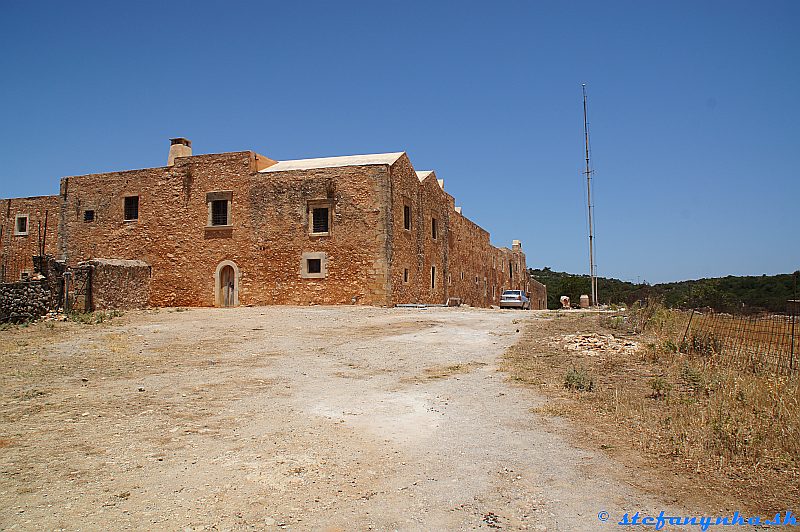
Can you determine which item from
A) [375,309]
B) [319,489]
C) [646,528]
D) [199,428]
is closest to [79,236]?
[375,309]

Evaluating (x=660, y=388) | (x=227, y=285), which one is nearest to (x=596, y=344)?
(x=660, y=388)

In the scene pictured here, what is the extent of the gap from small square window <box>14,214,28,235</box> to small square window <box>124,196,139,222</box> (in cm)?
820

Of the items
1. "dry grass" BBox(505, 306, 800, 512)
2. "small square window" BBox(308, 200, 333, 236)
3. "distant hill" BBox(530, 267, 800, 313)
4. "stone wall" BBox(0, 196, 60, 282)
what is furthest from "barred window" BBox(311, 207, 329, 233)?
"stone wall" BBox(0, 196, 60, 282)

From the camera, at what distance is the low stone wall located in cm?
1562

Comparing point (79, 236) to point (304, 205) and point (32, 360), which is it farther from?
point (32, 360)

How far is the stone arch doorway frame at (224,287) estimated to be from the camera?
2222cm

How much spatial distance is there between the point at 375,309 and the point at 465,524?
1522cm

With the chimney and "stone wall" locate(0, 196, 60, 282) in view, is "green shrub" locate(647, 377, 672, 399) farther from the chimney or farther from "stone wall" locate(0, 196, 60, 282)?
"stone wall" locate(0, 196, 60, 282)

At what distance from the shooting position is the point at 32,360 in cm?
957

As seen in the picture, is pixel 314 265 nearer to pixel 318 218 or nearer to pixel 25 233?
pixel 318 218

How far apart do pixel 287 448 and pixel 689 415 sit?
4012mm

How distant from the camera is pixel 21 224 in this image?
28641 mm

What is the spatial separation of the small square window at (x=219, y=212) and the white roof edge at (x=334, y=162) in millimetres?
2096

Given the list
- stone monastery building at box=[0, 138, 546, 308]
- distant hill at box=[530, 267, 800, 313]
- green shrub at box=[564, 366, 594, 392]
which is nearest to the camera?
green shrub at box=[564, 366, 594, 392]
